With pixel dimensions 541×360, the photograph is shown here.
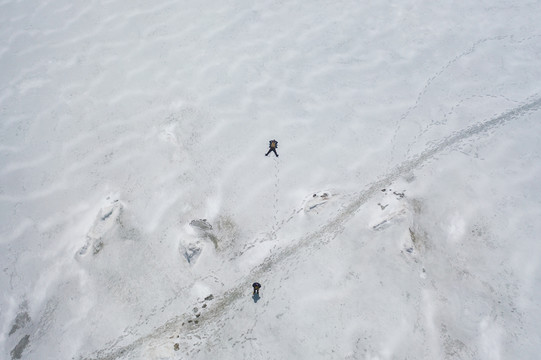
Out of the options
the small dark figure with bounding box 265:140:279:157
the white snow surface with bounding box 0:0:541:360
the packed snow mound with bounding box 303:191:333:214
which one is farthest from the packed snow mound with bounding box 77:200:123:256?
the packed snow mound with bounding box 303:191:333:214

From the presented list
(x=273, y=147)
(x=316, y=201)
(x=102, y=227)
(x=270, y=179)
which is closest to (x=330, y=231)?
(x=316, y=201)

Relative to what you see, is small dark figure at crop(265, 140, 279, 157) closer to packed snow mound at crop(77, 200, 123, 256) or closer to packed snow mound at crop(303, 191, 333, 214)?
packed snow mound at crop(303, 191, 333, 214)

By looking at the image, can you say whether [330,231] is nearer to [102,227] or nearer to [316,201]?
[316,201]

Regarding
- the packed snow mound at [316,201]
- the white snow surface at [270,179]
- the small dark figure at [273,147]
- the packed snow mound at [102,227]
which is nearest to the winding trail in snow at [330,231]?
the white snow surface at [270,179]

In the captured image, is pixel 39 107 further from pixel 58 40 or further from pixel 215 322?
pixel 215 322

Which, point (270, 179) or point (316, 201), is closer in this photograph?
point (316, 201)

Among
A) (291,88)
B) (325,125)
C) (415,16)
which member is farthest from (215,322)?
(415,16)

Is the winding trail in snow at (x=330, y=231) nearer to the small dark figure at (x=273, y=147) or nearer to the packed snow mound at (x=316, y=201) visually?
the packed snow mound at (x=316, y=201)
